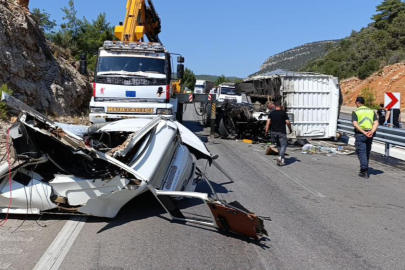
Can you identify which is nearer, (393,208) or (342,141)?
(393,208)

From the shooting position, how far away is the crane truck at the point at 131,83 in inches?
483

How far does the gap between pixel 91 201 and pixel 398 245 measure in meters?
3.84

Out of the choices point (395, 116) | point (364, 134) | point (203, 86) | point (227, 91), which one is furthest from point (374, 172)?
point (203, 86)

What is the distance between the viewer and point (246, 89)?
64.3ft

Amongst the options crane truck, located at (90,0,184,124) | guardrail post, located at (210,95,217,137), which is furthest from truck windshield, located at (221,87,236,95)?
crane truck, located at (90,0,184,124)

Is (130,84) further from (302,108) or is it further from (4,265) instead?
(4,265)

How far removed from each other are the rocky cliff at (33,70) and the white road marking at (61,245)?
10603 mm

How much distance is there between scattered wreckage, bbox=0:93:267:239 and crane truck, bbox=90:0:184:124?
6231 mm

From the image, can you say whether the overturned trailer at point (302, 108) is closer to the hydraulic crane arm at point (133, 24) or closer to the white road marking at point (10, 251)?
the hydraulic crane arm at point (133, 24)

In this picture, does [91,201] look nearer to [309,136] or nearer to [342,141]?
[309,136]

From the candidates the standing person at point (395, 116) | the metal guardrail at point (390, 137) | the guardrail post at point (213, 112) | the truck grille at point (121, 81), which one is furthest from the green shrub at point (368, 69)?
the truck grille at point (121, 81)

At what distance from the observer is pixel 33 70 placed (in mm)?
16469

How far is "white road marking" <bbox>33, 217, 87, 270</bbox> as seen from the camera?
4.24m

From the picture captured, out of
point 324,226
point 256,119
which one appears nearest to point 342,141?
point 256,119
